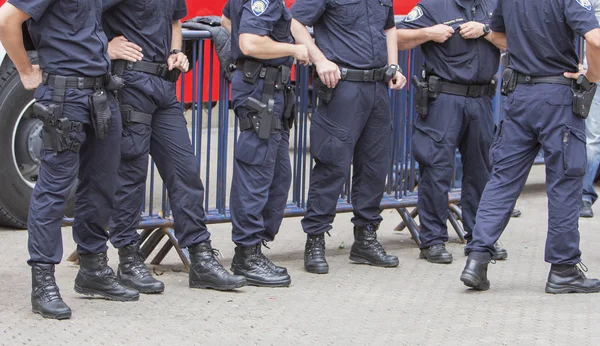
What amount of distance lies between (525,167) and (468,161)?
855 millimetres

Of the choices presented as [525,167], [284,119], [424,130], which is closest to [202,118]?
[284,119]

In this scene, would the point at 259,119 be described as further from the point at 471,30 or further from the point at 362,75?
the point at 471,30

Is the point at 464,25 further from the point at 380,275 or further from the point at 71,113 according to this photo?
the point at 71,113

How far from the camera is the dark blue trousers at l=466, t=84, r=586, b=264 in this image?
18.4 feet

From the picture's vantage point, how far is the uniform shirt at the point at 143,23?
17.7 ft

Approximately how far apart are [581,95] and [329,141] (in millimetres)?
1441

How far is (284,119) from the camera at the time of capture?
5.92m

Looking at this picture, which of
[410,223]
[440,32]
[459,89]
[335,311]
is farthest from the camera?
[410,223]

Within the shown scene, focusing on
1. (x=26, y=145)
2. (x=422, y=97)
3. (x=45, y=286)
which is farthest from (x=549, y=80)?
(x=26, y=145)

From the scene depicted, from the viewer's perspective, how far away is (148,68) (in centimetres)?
548

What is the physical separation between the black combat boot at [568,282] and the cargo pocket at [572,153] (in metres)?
0.52

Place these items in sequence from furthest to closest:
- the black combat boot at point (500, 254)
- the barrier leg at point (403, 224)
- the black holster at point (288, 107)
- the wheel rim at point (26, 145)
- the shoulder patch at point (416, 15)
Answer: the barrier leg at point (403, 224)
the wheel rim at point (26, 145)
the black combat boot at point (500, 254)
the shoulder patch at point (416, 15)
the black holster at point (288, 107)

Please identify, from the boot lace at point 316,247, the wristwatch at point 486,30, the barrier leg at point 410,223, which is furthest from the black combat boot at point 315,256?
the wristwatch at point 486,30

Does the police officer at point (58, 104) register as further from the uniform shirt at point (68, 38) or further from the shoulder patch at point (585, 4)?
the shoulder patch at point (585, 4)
